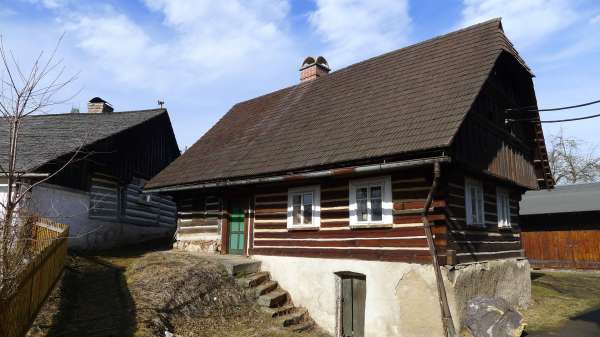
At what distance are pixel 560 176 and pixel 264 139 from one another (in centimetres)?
3590

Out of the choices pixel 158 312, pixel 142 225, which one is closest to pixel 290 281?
pixel 158 312

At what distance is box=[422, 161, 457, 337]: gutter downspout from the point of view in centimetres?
866

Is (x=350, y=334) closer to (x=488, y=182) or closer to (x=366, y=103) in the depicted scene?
(x=488, y=182)

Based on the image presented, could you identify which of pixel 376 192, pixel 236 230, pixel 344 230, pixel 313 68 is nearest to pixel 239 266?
pixel 236 230

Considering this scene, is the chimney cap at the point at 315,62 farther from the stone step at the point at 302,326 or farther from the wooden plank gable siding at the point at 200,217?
the stone step at the point at 302,326

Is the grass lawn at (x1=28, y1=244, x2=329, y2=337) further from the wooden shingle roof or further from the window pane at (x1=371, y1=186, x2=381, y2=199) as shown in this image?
the window pane at (x1=371, y1=186, x2=381, y2=199)

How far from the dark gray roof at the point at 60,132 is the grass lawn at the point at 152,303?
3.65 metres

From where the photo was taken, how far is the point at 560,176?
4044cm

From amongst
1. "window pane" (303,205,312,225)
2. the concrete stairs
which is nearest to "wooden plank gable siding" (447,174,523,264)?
"window pane" (303,205,312,225)

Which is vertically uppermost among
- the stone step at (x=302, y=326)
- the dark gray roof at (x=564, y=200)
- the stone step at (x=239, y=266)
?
the dark gray roof at (x=564, y=200)

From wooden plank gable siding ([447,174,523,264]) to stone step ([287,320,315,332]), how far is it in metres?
3.93

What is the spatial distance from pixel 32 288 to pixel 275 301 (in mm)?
5784

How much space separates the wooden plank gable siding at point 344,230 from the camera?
9680mm

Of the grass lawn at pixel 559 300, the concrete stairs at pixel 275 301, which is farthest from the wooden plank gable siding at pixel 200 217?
→ the grass lawn at pixel 559 300
